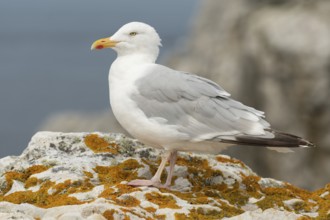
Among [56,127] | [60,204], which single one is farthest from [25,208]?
[56,127]

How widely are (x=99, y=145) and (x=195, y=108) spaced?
5.30 feet

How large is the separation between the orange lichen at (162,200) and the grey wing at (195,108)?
3.60ft

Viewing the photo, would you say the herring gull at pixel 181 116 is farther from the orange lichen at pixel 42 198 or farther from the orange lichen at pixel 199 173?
the orange lichen at pixel 42 198

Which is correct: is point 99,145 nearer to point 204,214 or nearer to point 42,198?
point 42,198

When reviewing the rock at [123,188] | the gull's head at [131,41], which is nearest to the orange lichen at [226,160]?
the rock at [123,188]

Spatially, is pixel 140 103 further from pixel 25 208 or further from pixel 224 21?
pixel 224 21

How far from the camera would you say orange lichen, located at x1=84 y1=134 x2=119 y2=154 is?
9656 millimetres

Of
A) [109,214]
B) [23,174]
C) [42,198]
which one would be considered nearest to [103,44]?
[23,174]

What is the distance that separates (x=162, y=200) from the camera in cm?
781

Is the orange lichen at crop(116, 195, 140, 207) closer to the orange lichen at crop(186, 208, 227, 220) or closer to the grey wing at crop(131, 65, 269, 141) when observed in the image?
the orange lichen at crop(186, 208, 227, 220)

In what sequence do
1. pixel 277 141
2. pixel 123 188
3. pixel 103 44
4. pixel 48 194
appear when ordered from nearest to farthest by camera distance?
1. pixel 123 188
2. pixel 48 194
3. pixel 277 141
4. pixel 103 44

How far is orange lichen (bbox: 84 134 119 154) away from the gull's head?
1.21m

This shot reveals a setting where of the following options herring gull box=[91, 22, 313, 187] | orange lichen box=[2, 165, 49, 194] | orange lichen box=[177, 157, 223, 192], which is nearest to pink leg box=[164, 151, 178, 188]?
herring gull box=[91, 22, 313, 187]

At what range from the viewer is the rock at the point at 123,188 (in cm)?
705
